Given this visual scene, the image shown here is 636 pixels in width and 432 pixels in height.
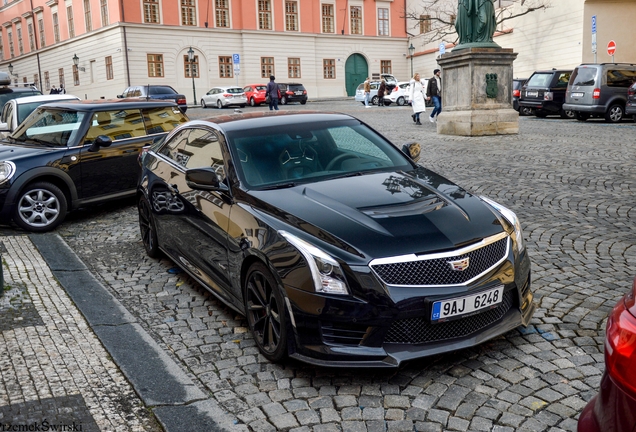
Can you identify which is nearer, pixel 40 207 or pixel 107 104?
pixel 40 207

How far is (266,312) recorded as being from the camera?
13.8 feet

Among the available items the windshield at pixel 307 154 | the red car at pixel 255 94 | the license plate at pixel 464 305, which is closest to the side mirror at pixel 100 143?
the windshield at pixel 307 154

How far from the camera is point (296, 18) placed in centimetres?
5591

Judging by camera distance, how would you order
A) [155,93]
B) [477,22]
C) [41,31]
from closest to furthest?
1. [477,22]
2. [155,93]
3. [41,31]

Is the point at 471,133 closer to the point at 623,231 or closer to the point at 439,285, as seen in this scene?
the point at 623,231

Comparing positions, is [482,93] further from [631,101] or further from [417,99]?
[631,101]

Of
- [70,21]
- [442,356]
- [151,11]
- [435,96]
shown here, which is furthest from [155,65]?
[442,356]

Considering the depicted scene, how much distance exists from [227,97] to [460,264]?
39.9 metres

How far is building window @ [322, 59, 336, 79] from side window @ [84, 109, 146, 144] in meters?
48.6

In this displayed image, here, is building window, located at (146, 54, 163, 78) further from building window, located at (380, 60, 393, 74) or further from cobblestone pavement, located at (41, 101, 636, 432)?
cobblestone pavement, located at (41, 101, 636, 432)

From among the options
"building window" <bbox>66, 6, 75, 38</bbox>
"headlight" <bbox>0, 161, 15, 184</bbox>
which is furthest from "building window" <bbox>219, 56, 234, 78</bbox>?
"headlight" <bbox>0, 161, 15, 184</bbox>

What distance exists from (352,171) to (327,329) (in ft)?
5.43

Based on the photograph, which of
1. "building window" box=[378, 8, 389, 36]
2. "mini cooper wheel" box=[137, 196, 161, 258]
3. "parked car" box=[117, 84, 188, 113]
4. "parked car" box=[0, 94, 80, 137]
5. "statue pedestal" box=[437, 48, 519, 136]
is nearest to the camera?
"mini cooper wheel" box=[137, 196, 161, 258]

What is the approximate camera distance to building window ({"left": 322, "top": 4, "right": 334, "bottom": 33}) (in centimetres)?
5709
